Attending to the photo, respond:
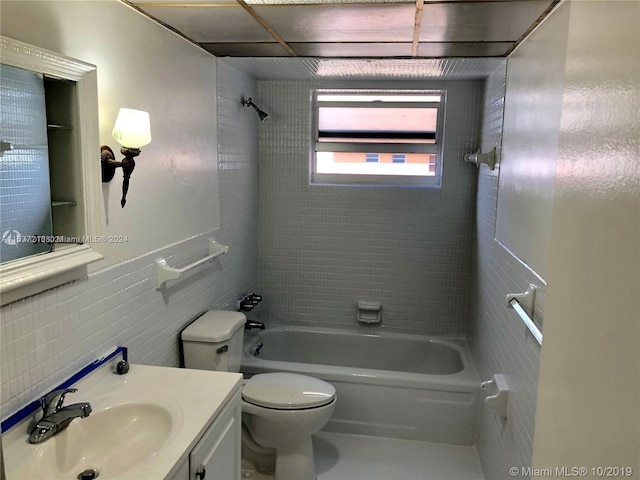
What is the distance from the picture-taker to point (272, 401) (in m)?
2.36

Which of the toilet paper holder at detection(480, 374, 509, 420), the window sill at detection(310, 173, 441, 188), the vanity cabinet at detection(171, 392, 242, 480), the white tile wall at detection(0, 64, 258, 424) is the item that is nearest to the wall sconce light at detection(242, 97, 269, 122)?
the white tile wall at detection(0, 64, 258, 424)

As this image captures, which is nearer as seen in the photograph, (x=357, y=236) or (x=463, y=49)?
(x=463, y=49)

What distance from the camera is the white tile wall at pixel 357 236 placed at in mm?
3328

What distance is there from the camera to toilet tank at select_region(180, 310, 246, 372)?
229 centimetres

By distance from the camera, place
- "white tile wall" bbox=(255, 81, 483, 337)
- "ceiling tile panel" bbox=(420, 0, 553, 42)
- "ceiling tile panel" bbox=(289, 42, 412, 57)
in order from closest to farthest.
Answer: "ceiling tile panel" bbox=(420, 0, 553, 42) < "ceiling tile panel" bbox=(289, 42, 412, 57) < "white tile wall" bbox=(255, 81, 483, 337)

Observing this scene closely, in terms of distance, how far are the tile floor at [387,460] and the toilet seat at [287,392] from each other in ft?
1.46

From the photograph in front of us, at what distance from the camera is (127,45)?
5.85ft

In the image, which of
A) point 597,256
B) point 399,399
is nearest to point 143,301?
point 399,399

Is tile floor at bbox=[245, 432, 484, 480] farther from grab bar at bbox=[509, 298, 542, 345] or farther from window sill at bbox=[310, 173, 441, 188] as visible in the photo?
window sill at bbox=[310, 173, 441, 188]

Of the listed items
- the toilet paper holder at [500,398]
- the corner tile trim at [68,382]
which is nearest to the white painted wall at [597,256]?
the toilet paper holder at [500,398]

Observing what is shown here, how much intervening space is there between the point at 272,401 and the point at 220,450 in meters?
0.73

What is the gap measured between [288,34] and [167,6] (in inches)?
20.0

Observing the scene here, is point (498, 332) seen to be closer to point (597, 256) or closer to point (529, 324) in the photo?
point (529, 324)

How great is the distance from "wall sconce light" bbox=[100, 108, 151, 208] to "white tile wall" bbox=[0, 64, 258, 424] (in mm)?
354
